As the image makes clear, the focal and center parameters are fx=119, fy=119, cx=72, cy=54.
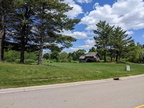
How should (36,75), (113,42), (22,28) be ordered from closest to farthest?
(36,75) < (22,28) < (113,42)

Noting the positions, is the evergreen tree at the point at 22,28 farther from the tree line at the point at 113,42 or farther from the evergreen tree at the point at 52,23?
the tree line at the point at 113,42

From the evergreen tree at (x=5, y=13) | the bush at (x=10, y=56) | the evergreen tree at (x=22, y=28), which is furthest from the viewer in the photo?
the bush at (x=10, y=56)

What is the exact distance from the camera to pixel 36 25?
666 inches

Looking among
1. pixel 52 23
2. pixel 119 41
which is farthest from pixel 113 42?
pixel 52 23

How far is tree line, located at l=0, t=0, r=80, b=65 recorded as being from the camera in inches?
Answer: 613

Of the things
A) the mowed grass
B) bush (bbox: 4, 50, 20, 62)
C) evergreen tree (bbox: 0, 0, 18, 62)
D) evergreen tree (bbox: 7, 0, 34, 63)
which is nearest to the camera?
the mowed grass

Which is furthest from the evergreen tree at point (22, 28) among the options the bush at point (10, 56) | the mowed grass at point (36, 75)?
the bush at point (10, 56)

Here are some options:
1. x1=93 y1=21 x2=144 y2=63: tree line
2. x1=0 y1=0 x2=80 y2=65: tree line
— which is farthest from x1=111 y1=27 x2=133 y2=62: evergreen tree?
x1=0 y1=0 x2=80 y2=65: tree line

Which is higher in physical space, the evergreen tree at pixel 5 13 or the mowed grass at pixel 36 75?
the evergreen tree at pixel 5 13

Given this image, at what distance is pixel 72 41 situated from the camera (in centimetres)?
1798

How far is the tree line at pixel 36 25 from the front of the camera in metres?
15.6

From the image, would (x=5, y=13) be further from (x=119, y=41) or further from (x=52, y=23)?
(x=119, y=41)

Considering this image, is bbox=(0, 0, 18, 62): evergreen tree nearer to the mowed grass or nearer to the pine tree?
the mowed grass

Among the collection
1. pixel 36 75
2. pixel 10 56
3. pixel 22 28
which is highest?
pixel 22 28
